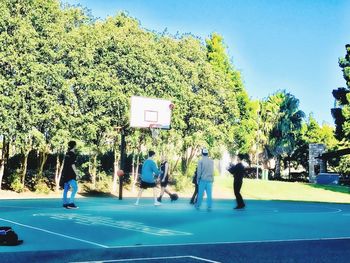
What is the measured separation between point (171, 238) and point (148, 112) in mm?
14982

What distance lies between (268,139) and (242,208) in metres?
47.4

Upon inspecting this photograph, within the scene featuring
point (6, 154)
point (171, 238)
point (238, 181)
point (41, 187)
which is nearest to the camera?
point (171, 238)

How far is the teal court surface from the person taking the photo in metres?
7.29

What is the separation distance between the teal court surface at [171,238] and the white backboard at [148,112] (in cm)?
975

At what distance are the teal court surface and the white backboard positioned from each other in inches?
384

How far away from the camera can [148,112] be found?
78.5 ft

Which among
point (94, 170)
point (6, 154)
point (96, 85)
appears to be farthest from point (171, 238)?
point (94, 170)

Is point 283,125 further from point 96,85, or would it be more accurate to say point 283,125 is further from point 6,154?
point 6,154

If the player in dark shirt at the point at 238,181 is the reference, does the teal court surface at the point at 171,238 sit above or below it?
below

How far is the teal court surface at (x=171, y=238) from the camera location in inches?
287

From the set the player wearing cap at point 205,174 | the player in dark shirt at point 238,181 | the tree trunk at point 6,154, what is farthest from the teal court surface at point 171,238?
the tree trunk at point 6,154

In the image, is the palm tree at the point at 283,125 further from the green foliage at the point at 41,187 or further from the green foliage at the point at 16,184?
the green foliage at the point at 16,184

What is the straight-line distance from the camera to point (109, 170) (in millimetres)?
36031

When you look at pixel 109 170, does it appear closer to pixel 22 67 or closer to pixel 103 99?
pixel 103 99
